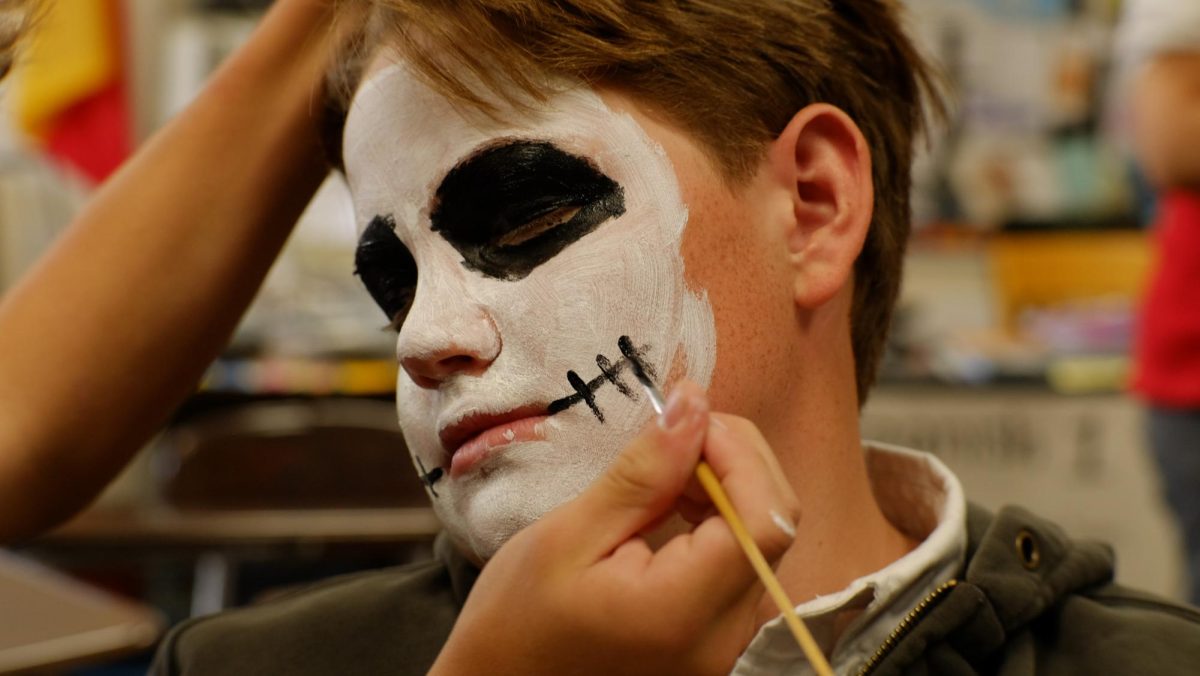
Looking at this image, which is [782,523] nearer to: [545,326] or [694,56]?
[545,326]

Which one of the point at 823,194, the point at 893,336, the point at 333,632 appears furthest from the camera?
the point at 893,336

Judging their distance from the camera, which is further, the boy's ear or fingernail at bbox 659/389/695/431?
the boy's ear

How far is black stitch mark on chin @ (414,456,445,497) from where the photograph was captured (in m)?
0.95

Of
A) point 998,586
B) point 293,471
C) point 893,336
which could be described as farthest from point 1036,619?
point 893,336

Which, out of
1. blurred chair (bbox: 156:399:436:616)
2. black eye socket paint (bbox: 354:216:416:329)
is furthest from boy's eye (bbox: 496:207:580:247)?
blurred chair (bbox: 156:399:436:616)

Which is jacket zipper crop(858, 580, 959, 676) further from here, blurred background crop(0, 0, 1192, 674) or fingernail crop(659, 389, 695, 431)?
blurred background crop(0, 0, 1192, 674)

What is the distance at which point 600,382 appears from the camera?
888 mm

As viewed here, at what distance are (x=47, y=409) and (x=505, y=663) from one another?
0.53 metres

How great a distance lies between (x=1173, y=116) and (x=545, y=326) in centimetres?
Result: 118

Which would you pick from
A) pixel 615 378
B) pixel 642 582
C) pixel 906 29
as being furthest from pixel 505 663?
pixel 906 29

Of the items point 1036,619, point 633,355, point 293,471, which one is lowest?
point 293,471

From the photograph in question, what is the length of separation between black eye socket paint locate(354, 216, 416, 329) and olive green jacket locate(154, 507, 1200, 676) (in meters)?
0.23

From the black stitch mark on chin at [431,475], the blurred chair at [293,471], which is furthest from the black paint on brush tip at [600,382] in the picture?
the blurred chair at [293,471]

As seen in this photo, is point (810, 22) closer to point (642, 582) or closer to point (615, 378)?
point (615, 378)
